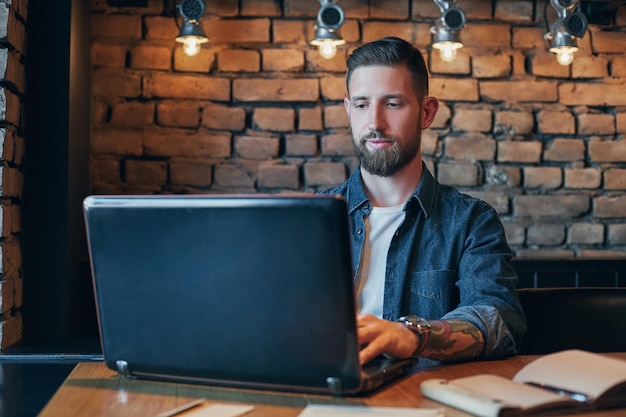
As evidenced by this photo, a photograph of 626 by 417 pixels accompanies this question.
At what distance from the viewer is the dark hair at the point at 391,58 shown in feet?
6.26

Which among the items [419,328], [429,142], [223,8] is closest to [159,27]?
[223,8]

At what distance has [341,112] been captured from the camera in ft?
9.21

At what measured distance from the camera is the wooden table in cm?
112

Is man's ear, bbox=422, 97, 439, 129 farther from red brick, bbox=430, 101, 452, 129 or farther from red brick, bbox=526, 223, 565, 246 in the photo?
red brick, bbox=526, 223, 565, 246

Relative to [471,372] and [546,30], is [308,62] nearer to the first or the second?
[546,30]

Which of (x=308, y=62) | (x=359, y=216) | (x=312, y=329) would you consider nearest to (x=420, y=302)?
(x=359, y=216)

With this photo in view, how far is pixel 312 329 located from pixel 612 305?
100 centimetres

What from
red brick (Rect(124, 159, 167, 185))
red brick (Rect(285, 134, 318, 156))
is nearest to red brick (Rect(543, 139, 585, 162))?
red brick (Rect(285, 134, 318, 156))

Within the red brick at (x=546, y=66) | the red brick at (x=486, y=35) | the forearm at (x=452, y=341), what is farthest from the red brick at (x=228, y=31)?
the forearm at (x=452, y=341)

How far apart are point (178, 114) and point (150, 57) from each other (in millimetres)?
215

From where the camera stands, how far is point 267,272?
3.58ft

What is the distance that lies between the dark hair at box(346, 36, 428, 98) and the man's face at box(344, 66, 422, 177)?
17 mm

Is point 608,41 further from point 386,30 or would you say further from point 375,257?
point 375,257

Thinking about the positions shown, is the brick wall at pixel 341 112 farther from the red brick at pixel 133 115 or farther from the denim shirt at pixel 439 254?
the denim shirt at pixel 439 254
